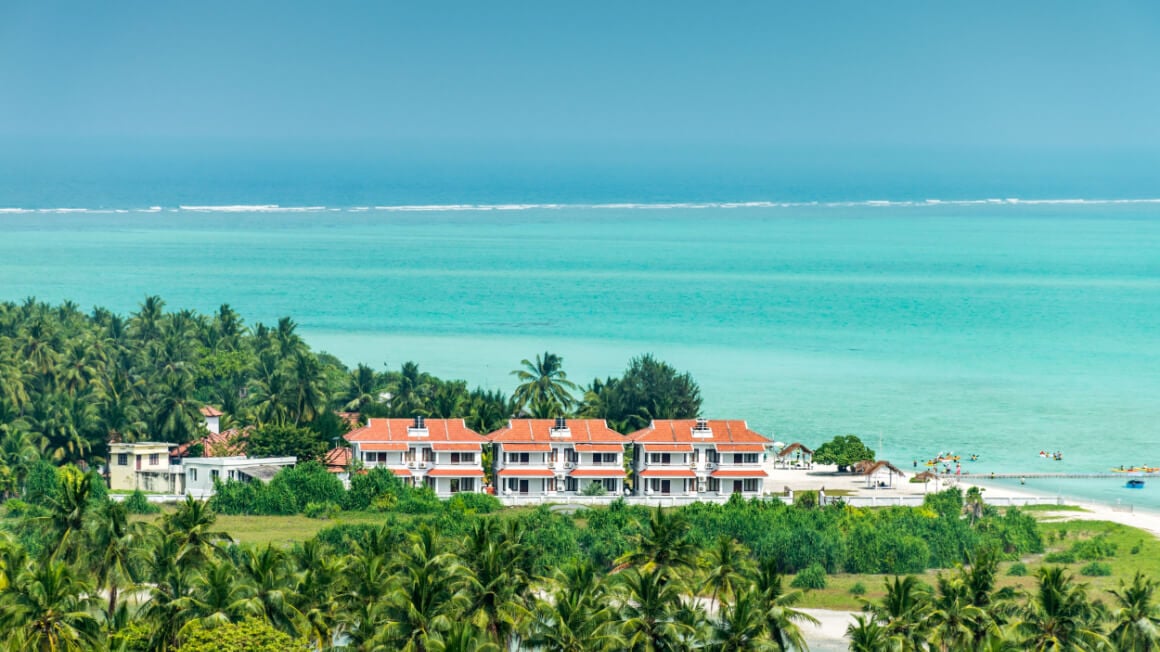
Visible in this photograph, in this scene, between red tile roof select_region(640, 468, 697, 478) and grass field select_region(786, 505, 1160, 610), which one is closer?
grass field select_region(786, 505, 1160, 610)

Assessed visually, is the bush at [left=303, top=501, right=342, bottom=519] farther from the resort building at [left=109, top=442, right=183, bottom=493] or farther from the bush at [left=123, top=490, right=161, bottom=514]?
the resort building at [left=109, top=442, right=183, bottom=493]

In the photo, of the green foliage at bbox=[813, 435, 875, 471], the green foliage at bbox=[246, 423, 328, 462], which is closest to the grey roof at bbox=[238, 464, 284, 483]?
the green foliage at bbox=[246, 423, 328, 462]

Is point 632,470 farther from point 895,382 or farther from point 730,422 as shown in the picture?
point 895,382

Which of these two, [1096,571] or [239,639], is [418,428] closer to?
[1096,571]

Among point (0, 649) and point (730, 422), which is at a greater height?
point (730, 422)

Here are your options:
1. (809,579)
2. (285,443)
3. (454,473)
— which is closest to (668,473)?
(454,473)

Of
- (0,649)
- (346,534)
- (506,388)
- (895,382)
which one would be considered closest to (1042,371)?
(895,382)

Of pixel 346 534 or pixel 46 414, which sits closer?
pixel 346 534
